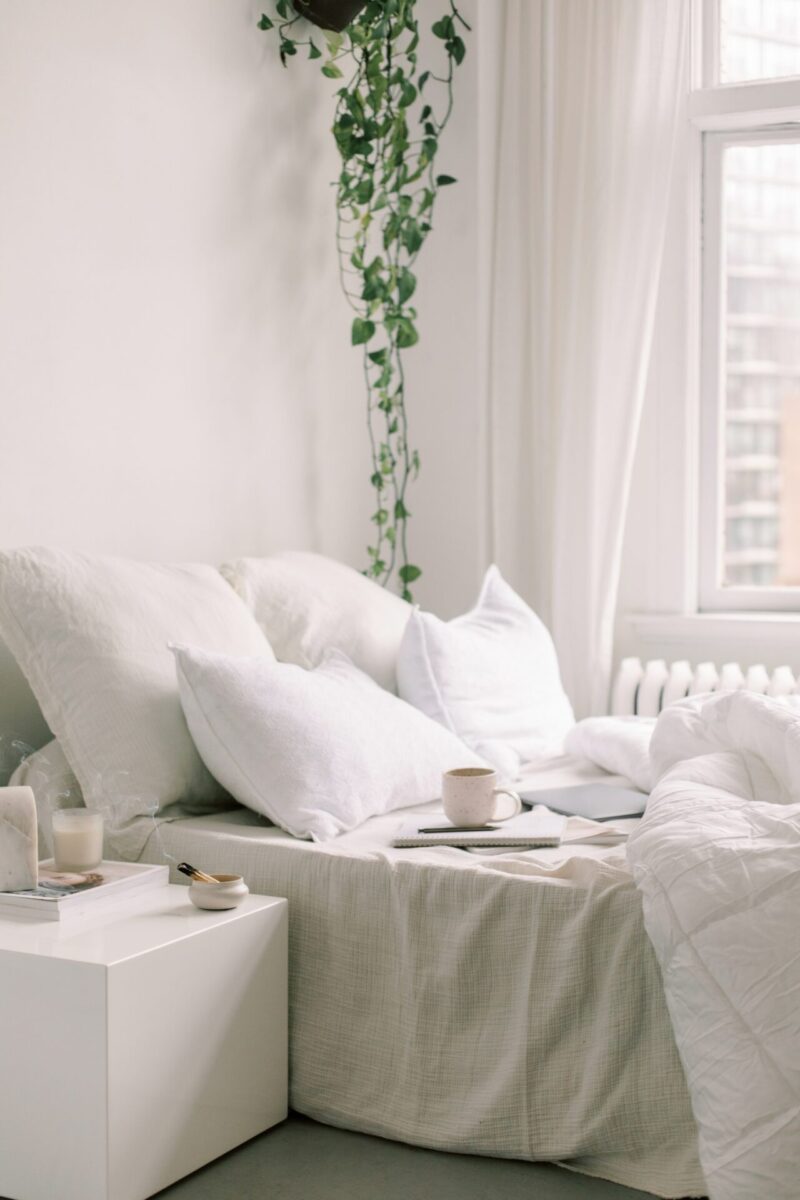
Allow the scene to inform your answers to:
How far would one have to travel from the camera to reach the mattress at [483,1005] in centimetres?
175

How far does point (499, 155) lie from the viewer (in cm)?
364

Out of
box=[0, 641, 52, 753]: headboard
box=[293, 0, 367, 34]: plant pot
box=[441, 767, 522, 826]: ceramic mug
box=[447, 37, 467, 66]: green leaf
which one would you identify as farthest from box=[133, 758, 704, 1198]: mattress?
box=[447, 37, 467, 66]: green leaf

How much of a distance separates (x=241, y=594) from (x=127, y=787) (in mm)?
655

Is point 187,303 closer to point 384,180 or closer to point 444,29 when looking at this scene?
point 384,180

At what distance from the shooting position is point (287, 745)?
6.92ft

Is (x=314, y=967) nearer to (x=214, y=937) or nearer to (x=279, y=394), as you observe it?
(x=214, y=937)

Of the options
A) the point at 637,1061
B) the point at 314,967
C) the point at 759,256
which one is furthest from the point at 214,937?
the point at 759,256

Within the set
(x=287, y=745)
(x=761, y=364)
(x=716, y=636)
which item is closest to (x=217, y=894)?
(x=287, y=745)

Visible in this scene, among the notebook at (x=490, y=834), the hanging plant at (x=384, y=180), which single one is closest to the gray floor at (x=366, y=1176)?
the notebook at (x=490, y=834)

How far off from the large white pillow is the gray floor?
0.54 metres

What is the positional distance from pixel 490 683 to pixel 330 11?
5.16 feet

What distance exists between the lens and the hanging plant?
3248 millimetres

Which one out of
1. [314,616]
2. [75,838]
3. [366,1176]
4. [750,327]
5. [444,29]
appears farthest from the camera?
[750,327]

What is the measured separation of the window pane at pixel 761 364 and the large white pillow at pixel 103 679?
1997mm
